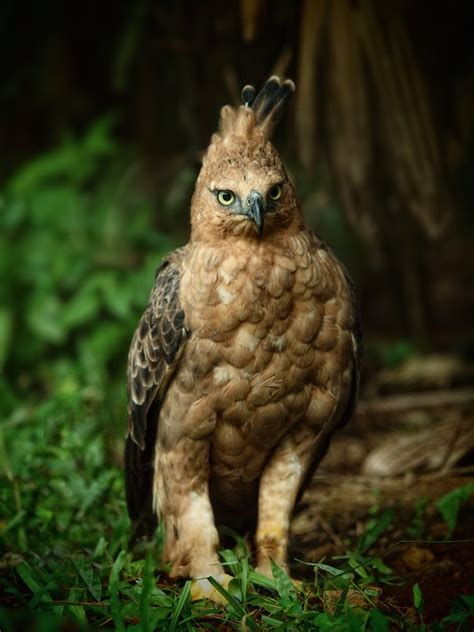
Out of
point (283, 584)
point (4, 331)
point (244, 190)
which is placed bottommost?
point (283, 584)

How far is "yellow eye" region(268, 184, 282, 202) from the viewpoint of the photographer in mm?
3451

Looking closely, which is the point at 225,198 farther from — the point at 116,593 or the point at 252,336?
the point at 116,593

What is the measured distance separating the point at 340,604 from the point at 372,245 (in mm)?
3124

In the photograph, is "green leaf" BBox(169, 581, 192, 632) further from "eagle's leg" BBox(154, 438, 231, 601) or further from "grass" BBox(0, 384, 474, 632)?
"eagle's leg" BBox(154, 438, 231, 601)

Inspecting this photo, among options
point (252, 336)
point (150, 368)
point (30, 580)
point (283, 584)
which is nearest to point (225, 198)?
point (252, 336)

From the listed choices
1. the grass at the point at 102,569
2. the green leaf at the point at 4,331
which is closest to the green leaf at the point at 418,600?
the grass at the point at 102,569

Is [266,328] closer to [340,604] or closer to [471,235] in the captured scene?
[340,604]

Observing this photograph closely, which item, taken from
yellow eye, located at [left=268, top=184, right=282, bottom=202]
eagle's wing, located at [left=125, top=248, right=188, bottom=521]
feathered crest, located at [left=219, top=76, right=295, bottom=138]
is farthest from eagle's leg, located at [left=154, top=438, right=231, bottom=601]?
feathered crest, located at [left=219, top=76, right=295, bottom=138]

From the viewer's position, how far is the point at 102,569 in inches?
142

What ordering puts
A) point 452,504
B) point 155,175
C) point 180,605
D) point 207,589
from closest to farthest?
1. point 180,605
2. point 207,589
3. point 452,504
4. point 155,175

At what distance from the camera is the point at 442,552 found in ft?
13.3

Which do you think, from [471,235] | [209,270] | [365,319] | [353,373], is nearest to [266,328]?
[209,270]

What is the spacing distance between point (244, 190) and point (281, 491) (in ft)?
4.55

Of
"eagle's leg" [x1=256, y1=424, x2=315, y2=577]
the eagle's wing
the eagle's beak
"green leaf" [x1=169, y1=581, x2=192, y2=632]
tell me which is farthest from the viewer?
"eagle's leg" [x1=256, y1=424, x2=315, y2=577]
